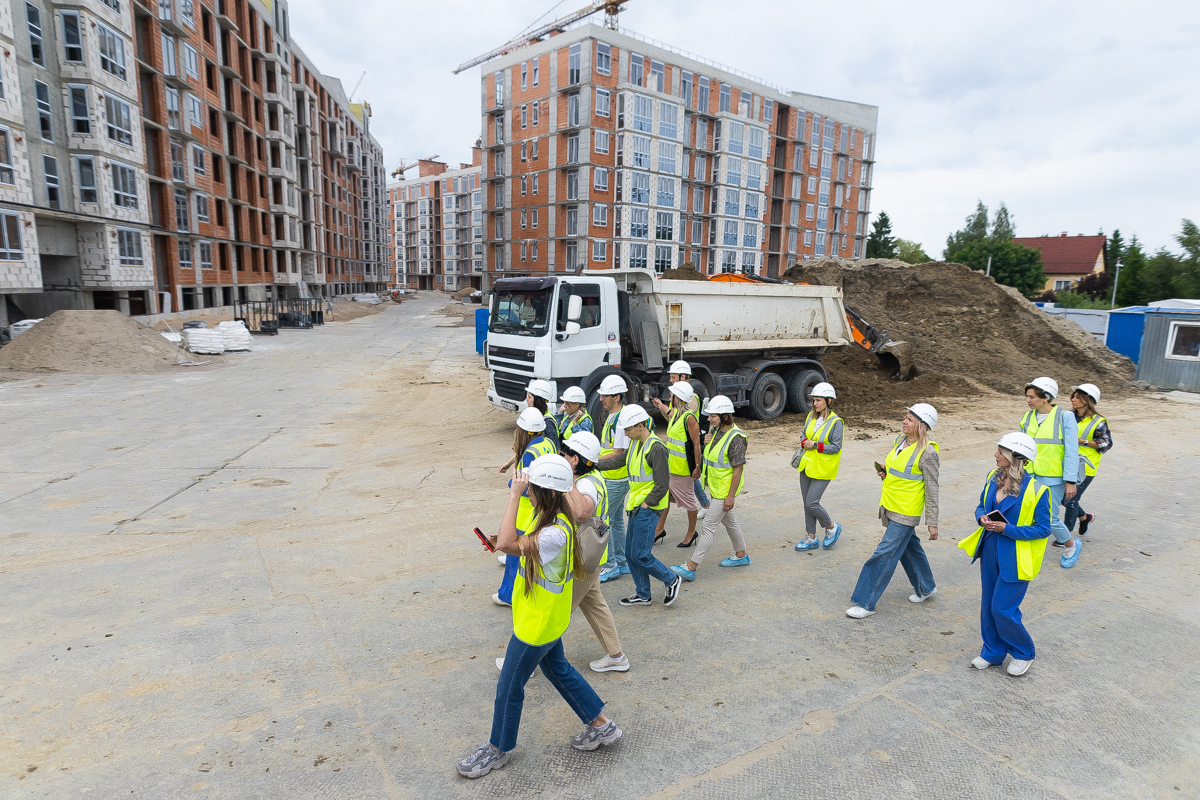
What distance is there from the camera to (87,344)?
65.0ft

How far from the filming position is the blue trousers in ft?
15.0

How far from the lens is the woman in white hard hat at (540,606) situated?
3303 millimetres

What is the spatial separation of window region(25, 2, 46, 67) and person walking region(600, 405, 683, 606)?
1205 inches

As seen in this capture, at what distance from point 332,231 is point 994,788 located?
7303cm

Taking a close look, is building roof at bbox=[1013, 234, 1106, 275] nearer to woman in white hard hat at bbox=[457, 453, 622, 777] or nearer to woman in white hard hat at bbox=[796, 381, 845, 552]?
woman in white hard hat at bbox=[796, 381, 845, 552]

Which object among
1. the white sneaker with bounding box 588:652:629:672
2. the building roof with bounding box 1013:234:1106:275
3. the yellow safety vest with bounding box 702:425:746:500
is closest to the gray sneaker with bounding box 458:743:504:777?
the white sneaker with bounding box 588:652:629:672

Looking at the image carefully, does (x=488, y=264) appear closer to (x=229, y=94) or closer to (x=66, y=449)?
(x=229, y=94)

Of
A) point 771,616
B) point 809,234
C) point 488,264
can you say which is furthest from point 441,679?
point 809,234

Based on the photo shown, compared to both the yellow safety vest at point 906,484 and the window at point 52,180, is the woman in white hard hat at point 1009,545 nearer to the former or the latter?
the yellow safety vest at point 906,484

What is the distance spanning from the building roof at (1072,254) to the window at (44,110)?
82.6m

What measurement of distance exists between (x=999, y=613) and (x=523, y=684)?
3.41 meters

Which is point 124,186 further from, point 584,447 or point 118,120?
point 584,447

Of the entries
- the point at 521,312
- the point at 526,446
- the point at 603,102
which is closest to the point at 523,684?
the point at 526,446

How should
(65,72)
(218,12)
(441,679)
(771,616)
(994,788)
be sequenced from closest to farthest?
(994,788) → (441,679) → (771,616) → (65,72) → (218,12)
